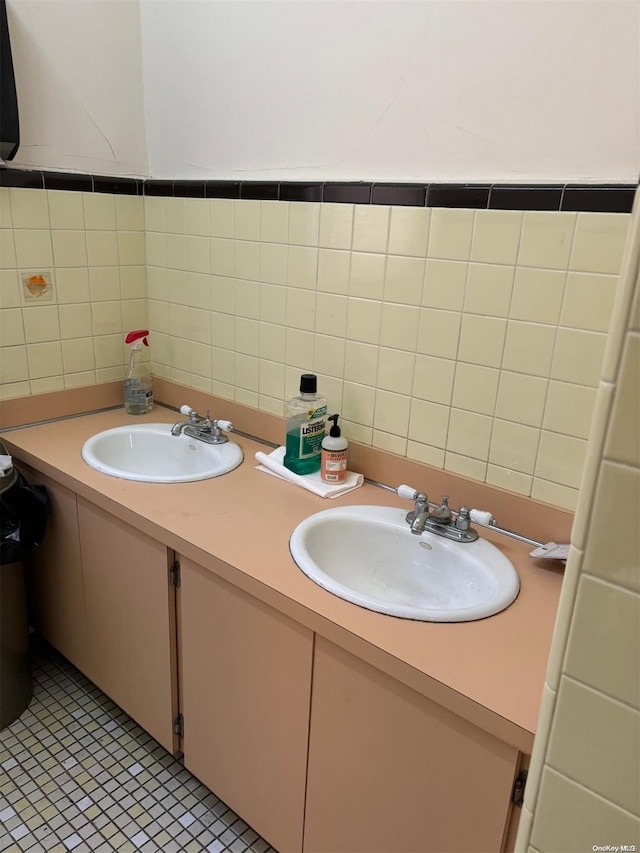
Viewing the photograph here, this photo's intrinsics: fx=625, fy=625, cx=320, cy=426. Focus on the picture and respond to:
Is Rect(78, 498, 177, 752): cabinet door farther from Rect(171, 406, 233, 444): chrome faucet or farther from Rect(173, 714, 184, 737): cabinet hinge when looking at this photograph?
Rect(171, 406, 233, 444): chrome faucet

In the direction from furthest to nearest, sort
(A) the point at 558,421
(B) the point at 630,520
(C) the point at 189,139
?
(C) the point at 189,139
(A) the point at 558,421
(B) the point at 630,520

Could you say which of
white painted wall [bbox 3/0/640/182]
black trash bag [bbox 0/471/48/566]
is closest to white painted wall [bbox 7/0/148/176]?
white painted wall [bbox 3/0/640/182]

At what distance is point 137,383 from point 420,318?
1.01 m

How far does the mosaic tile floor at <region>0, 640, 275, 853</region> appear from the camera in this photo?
1404 millimetres

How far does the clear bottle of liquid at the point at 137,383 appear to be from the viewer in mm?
1986

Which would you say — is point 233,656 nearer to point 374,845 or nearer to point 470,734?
point 374,845

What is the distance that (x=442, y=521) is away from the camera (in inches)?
51.3

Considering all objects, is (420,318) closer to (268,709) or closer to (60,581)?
(268,709)

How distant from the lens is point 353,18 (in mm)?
1356

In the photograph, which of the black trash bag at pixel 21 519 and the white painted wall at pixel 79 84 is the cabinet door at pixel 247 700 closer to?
the black trash bag at pixel 21 519

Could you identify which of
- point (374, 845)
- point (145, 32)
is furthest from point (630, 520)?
point (145, 32)

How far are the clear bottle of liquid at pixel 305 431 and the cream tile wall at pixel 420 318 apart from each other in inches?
2.7

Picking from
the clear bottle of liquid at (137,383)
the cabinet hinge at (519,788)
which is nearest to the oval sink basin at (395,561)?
the cabinet hinge at (519,788)

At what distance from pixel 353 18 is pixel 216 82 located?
0.47m
